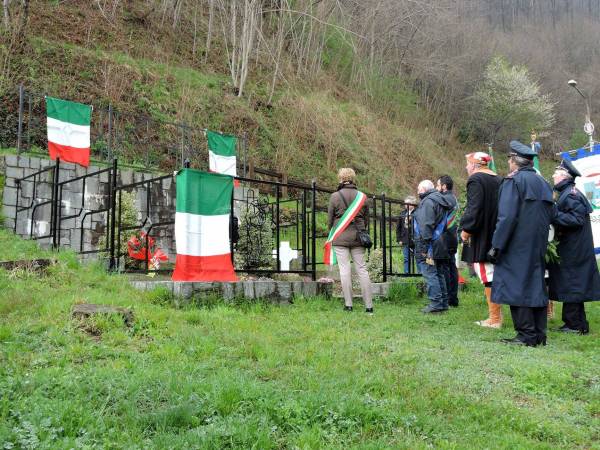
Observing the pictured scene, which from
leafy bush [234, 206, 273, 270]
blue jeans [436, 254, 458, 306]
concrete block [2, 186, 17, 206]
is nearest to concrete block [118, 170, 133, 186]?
concrete block [2, 186, 17, 206]

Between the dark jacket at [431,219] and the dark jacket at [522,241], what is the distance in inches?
74.9

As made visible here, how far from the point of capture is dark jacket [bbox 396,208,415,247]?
9.23 metres

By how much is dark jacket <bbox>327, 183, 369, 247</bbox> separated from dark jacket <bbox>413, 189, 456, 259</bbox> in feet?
2.56

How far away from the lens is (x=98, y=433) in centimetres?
242

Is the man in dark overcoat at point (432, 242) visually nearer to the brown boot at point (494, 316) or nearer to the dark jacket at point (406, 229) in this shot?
the brown boot at point (494, 316)

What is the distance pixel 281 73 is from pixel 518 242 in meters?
17.8

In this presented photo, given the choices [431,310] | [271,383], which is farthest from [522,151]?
[271,383]

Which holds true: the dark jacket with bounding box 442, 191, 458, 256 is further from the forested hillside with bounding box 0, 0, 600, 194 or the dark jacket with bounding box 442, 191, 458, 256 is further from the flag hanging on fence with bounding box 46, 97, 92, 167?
the forested hillside with bounding box 0, 0, 600, 194

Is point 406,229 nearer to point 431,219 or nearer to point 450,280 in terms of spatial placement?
point 450,280

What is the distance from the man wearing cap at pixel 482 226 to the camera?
5566mm

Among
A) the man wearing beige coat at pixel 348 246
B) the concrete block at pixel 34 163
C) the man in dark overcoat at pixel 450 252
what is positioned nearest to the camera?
the man wearing beige coat at pixel 348 246

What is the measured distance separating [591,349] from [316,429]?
3.30m

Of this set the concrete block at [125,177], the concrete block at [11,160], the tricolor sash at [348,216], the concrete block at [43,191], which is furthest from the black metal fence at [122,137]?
the tricolor sash at [348,216]

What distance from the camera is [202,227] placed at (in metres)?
6.18
